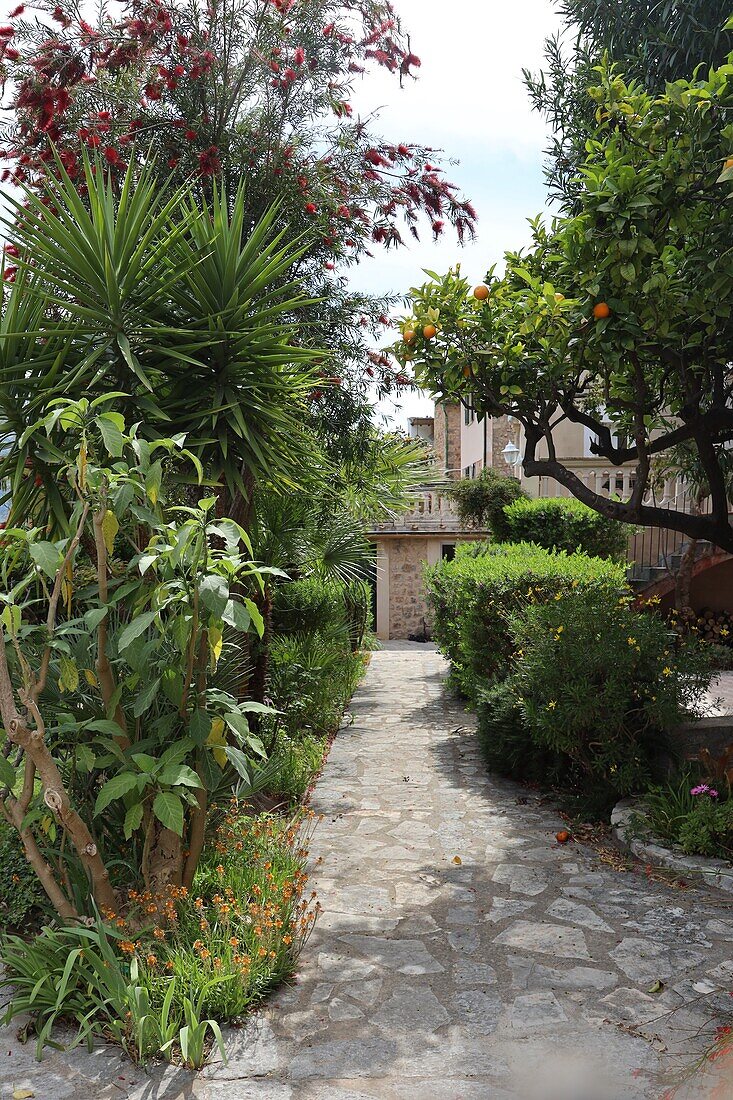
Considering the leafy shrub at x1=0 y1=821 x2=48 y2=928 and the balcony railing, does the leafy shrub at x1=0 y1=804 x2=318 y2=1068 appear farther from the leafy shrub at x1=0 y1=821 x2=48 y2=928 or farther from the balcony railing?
the balcony railing

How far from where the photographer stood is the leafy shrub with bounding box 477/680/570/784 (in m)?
6.46

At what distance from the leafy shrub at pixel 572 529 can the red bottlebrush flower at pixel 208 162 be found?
7641 millimetres

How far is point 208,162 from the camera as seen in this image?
6.00 m

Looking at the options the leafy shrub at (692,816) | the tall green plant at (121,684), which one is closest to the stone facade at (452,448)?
the leafy shrub at (692,816)

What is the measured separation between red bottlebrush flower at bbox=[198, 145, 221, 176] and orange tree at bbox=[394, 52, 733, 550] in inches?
64.5

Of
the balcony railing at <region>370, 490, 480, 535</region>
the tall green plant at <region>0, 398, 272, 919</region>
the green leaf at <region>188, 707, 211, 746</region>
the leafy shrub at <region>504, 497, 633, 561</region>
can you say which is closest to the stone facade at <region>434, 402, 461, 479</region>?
the balcony railing at <region>370, 490, 480, 535</region>

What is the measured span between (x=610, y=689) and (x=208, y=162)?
4.33 meters

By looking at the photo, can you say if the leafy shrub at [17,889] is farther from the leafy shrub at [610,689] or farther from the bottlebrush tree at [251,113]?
the bottlebrush tree at [251,113]

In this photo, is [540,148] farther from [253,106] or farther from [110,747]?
[110,747]

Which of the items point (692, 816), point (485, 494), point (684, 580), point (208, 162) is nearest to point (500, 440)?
point (485, 494)

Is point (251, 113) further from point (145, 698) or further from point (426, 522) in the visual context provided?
point (426, 522)

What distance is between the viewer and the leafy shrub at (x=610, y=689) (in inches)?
215

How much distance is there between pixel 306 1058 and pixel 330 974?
63cm

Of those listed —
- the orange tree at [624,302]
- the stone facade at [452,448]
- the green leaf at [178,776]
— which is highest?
the stone facade at [452,448]
